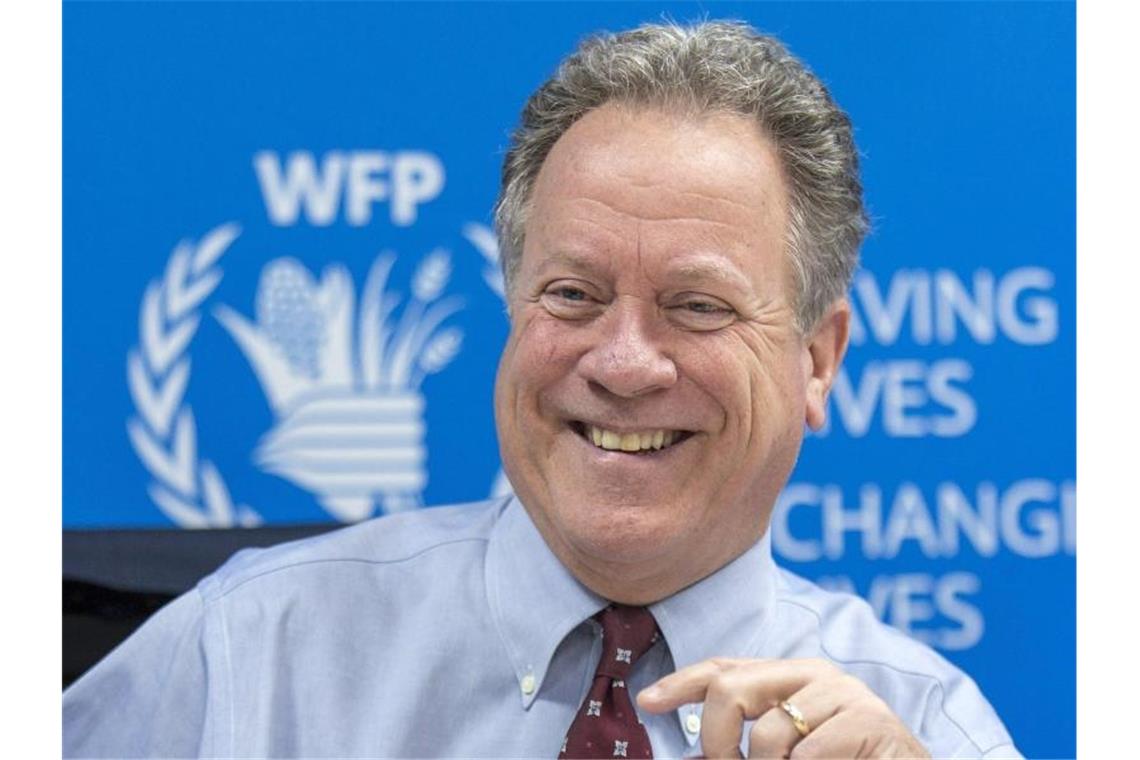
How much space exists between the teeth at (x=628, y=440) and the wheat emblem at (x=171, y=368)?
788 millimetres

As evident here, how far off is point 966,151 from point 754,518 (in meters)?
0.83

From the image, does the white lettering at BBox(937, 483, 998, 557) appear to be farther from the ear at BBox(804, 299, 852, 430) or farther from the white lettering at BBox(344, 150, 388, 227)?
the white lettering at BBox(344, 150, 388, 227)

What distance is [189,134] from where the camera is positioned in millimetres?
1943

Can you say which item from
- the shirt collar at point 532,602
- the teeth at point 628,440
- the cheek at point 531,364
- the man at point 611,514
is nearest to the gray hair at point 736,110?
the man at point 611,514

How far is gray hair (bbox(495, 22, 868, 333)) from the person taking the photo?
4.93 feet

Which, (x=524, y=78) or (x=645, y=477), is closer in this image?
(x=645, y=477)

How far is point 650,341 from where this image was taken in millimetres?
1425

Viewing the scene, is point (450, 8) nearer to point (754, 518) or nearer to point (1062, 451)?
point (754, 518)

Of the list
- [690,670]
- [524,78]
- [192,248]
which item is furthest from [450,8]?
[690,670]

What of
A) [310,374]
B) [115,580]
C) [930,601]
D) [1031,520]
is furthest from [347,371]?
[1031,520]

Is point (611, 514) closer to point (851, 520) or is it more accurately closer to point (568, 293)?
point (568, 293)

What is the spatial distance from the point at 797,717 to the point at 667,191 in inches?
23.5

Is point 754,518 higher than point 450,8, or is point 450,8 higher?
point 450,8

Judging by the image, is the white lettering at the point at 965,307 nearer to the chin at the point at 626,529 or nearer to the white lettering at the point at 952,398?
the white lettering at the point at 952,398
